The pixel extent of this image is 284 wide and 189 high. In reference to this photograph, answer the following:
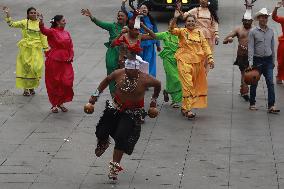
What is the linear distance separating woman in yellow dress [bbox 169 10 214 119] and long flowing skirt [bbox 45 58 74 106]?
1.79 m

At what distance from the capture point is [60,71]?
12.9 metres

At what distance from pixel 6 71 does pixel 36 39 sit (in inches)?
95.5

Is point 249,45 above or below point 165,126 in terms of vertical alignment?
above

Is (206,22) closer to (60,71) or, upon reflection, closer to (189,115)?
(189,115)

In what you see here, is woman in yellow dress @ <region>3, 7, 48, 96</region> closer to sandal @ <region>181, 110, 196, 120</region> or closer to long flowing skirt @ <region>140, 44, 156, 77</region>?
long flowing skirt @ <region>140, 44, 156, 77</region>

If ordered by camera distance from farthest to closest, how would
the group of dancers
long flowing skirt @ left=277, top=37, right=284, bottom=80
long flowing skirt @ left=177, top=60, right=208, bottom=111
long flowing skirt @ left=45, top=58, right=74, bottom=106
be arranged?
long flowing skirt @ left=277, top=37, right=284, bottom=80 → long flowing skirt @ left=45, top=58, right=74, bottom=106 → long flowing skirt @ left=177, top=60, right=208, bottom=111 → the group of dancers

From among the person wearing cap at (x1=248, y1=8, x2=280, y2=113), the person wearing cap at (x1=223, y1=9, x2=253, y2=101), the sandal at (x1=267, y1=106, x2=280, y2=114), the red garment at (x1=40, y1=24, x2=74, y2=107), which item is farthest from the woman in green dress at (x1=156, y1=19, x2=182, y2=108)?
the red garment at (x1=40, y1=24, x2=74, y2=107)

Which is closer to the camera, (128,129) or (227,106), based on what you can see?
(128,129)

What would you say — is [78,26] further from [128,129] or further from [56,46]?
[128,129]

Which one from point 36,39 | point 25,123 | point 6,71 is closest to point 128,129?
point 25,123

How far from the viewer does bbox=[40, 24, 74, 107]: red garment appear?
1284 cm

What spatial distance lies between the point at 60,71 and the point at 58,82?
0.58 feet

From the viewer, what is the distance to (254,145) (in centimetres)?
1100

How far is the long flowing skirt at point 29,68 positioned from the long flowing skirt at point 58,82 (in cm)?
116
